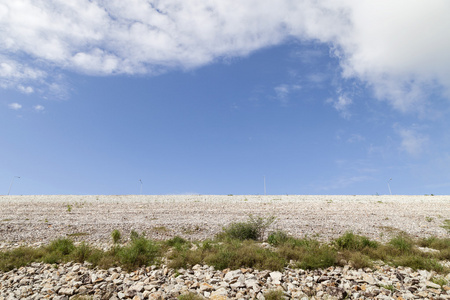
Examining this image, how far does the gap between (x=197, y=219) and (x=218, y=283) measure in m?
11.8

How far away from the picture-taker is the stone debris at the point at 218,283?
9719 millimetres

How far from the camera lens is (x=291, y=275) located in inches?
440

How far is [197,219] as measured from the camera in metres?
22.2

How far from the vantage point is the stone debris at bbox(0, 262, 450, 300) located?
972cm

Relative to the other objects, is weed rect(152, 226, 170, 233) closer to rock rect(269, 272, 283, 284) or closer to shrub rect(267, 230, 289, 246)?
shrub rect(267, 230, 289, 246)

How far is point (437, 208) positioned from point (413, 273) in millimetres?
22570

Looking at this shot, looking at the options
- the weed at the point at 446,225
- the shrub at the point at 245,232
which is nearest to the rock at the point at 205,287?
the shrub at the point at 245,232

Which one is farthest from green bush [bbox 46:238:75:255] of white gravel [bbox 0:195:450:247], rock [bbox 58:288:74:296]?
rock [bbox 58:288:74:296]

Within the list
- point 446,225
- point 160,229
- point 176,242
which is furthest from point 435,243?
point 160,229

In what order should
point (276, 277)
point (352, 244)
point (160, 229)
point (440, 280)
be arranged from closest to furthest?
point (440, 280) → point (276, 277) → point (352, 244) → point (160, 229)

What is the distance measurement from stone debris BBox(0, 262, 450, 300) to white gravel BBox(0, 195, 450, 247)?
522 centimetres

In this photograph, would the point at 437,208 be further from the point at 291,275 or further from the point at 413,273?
the point at 291,275

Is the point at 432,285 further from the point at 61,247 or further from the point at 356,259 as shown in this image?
the point at 61,247

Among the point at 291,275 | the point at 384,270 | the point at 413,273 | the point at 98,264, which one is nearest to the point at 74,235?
the point at 98,264
